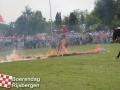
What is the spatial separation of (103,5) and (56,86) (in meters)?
43.0

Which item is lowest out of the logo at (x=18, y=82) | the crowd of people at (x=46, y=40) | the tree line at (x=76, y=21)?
the logo at (x=18, y=82)

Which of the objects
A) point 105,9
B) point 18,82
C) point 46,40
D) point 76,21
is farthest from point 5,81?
point 76,21

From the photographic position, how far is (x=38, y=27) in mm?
86875

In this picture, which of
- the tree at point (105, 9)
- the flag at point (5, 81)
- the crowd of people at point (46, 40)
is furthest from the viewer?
the tree at point (105, 9)

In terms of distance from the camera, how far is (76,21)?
7269 cm

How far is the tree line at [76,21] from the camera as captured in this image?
166 ft

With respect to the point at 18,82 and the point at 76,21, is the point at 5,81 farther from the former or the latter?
the point at 76,21

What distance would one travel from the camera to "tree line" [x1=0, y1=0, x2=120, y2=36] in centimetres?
5053

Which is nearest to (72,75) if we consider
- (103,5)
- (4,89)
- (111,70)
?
(111,70)

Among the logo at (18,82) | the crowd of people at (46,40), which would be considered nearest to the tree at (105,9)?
the crowd of people at (46,40)

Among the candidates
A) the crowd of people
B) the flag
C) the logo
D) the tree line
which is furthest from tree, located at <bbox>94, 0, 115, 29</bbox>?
the flag

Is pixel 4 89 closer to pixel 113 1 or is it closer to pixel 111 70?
pixel 111 70

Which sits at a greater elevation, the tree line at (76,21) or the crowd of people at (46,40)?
the tree line at (76,21)

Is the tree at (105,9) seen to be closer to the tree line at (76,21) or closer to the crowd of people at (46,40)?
the tree line at (76,21)
